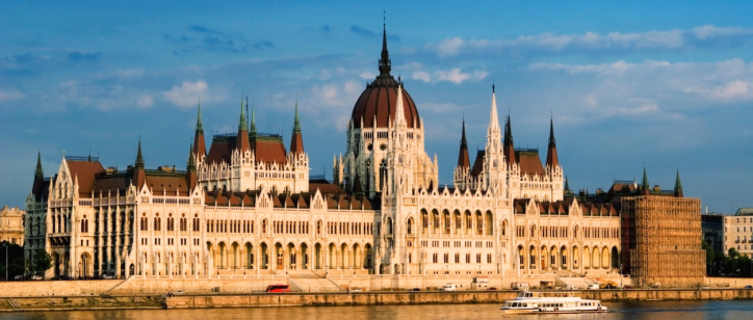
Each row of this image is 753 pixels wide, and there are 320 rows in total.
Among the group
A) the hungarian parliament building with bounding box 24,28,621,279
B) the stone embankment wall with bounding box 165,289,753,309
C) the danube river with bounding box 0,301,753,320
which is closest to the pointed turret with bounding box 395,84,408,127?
the hungarian parliament building with bounding box 24,28,621,279

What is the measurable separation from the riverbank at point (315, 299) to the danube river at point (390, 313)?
2.76 m

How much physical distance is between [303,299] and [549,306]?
22.6 m

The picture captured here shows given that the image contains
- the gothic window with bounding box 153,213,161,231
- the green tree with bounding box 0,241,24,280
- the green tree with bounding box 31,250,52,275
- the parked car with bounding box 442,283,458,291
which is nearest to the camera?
the green tree with bounding box 31,250,52,275

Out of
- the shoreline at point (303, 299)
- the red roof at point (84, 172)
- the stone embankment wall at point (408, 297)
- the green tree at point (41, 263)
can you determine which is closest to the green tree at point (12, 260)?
the green tree at point (41, 263)

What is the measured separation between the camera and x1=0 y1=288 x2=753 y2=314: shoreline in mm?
142750

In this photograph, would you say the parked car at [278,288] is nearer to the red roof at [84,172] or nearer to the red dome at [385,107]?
the red roof at [84,172]

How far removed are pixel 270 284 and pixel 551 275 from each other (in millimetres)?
40387

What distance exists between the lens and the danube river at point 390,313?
136 metres

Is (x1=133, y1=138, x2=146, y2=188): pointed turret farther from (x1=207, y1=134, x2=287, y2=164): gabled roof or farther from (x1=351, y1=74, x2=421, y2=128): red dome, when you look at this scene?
(x1=351, y1=74, x2=421, y2=128): red dome

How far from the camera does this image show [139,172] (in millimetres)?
164375

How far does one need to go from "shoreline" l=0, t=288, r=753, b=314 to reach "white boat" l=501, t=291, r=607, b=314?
463 inches

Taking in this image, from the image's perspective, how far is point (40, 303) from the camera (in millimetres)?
141625

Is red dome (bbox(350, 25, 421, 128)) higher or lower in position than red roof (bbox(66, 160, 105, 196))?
higher

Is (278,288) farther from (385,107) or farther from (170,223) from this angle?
(385,107)
